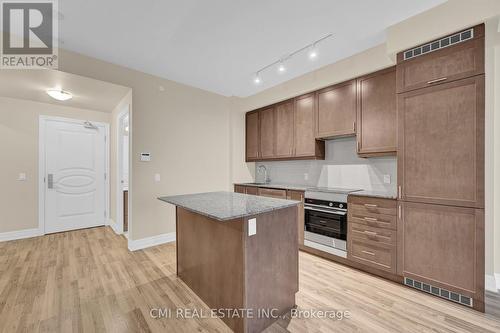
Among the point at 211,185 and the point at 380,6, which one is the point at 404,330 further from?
the point at 211,185

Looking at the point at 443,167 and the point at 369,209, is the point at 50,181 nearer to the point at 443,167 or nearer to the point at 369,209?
the point at 369,209

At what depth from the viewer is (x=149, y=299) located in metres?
2.15

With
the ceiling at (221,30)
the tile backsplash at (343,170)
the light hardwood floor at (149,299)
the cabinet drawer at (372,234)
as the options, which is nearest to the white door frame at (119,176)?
the light hardwood floor at (149,299)

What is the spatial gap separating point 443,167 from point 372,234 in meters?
1.01

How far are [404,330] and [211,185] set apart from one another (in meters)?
3.43

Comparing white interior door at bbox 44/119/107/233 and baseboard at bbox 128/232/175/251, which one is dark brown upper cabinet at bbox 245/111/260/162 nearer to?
baseboard at bbox 128/232/175/251

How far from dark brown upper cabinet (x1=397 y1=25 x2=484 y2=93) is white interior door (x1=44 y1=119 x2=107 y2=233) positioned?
550 centimetres

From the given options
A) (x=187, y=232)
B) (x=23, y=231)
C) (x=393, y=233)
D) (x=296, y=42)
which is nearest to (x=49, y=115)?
(x=23, y=231)

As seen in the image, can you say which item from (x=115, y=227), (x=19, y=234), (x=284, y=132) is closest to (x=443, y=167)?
(x=284, y=132)

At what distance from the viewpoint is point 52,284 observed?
94.6 inches

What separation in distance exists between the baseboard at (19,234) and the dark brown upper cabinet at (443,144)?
5888 millimetres

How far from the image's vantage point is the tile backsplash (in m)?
3.06

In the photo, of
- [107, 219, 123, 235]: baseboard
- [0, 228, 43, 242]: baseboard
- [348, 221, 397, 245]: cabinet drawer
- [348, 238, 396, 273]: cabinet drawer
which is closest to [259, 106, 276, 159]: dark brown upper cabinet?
[348, 221, 397, 245]: cabinet drawer

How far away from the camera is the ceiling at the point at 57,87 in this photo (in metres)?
2.94
